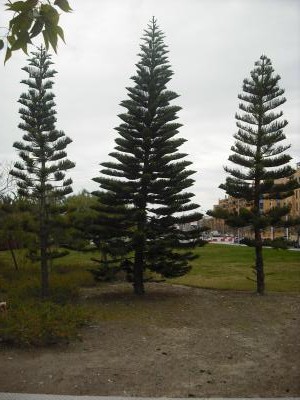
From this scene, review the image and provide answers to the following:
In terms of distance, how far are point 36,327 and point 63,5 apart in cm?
716

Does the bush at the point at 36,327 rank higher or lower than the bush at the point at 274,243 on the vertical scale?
lower

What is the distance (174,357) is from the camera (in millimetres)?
8180

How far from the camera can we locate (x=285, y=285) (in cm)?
1869

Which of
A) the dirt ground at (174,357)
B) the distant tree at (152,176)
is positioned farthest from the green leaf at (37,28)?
the distant tree at (152,176)

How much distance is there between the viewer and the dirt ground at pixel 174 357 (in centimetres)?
648

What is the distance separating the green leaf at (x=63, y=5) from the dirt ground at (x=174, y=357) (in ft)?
16.8

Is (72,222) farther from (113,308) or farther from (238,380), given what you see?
(238,380)

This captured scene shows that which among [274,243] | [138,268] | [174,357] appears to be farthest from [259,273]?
[174,357]

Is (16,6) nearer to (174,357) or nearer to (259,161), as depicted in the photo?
(174,357)

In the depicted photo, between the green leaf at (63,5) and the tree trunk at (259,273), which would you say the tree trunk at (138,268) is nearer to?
the tree trunk at (259,273)

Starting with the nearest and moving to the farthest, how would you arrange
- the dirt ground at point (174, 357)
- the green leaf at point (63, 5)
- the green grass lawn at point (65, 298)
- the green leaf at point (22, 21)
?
the green leaf at point (63, 5) < the green leaf at point (22, 21) < the dirt ground at point (174, 357) < the green grass lawn at point (65, 298)

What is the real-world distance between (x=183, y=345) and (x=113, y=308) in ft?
15.6

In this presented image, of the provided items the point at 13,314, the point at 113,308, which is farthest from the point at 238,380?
the point at 113,308

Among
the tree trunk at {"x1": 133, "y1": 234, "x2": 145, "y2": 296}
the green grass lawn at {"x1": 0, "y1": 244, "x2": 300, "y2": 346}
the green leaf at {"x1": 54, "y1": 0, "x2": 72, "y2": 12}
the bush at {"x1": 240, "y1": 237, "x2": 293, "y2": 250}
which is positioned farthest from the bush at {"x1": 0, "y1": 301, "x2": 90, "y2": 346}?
the bush at {"x1": 240, "y1": 237, "x2": 293, "y2": 250}
